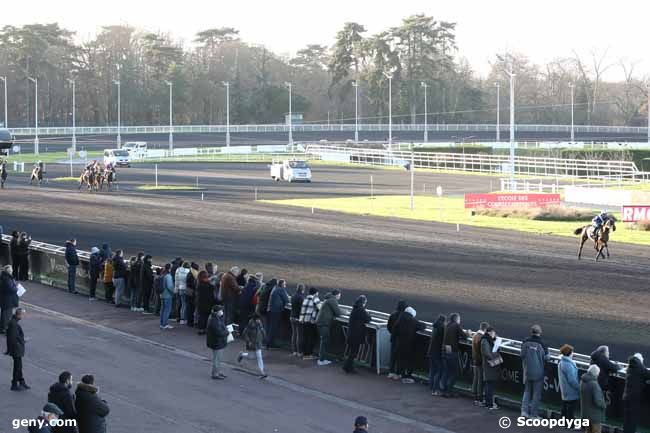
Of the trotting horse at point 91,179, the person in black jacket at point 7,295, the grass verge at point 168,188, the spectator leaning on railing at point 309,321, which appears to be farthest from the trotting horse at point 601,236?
the trotting horse at point 91,179

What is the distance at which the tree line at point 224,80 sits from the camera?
440 ft

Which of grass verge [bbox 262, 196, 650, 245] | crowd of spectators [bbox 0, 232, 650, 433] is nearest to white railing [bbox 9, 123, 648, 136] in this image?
grass verge [bbox 262, 196, 650, 245]

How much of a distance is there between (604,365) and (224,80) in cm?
13317

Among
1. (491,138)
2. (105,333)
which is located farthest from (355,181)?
(491,138)

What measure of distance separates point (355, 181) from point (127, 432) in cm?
5264

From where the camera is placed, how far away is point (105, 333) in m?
21.0

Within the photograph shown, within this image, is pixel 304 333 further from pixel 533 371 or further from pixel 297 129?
pixel 297 129

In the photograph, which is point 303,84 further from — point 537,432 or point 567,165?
point 537,432

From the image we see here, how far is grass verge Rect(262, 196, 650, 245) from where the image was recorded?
37.8m

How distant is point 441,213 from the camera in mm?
44438

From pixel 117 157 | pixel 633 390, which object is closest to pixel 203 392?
pixel 633 390

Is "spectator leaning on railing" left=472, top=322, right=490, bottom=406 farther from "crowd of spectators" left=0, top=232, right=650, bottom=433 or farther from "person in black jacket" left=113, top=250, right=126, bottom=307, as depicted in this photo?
"person in black jacket" left=113, top=250, right=126, bottom=307

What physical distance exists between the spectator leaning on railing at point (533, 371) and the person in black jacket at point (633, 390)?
52.6 inches

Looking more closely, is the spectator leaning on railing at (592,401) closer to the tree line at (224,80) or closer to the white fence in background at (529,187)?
the white fence in background at (529,187)
